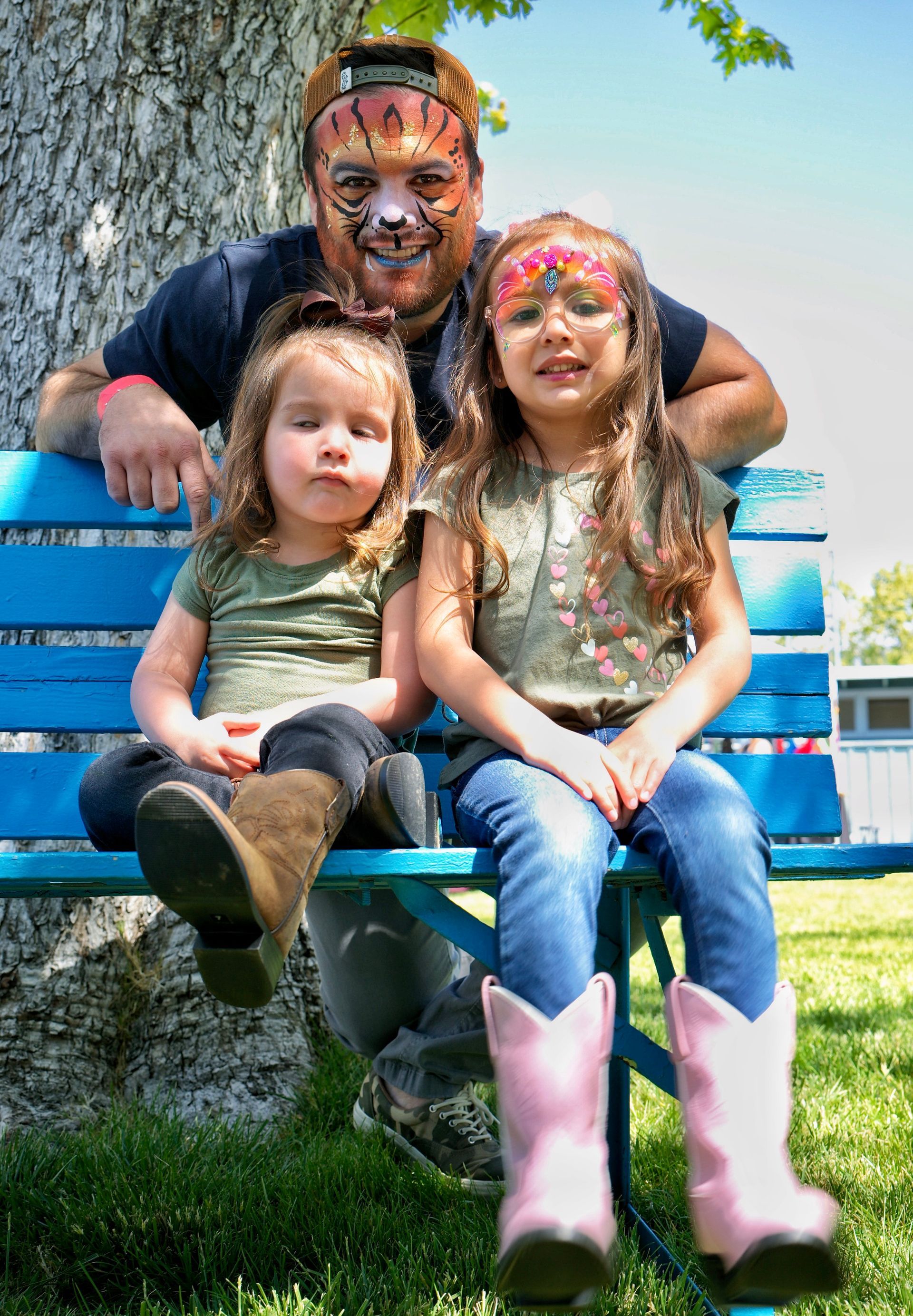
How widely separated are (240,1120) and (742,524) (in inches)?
70.8

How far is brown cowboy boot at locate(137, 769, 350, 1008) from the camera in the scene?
1.43m

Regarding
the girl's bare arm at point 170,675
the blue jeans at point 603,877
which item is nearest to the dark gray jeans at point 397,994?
the girl's bare arm at point 170,675

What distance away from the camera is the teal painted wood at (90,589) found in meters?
2.63

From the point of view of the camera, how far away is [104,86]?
3229 millimetres

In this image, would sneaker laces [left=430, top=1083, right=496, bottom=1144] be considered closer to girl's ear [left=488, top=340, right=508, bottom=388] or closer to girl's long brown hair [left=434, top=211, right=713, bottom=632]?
girl's long brown hair [left=434, top=211, right=713, bottom=632]

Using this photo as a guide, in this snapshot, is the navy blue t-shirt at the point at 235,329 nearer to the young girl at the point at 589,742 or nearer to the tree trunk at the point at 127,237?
the young girl at the point at 589,742

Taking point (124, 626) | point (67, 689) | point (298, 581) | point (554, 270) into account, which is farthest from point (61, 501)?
point (554, 270)

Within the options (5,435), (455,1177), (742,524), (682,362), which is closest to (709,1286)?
(455,1177)

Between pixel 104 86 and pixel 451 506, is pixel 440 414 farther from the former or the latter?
pixel 104 86

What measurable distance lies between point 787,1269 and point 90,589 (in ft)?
6.56

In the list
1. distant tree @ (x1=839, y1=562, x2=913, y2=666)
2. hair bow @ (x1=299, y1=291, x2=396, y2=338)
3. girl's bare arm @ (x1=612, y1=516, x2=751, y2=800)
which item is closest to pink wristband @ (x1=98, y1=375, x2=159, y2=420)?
hair bow @ (x1=299, y1=291, x2=396, y2=338)

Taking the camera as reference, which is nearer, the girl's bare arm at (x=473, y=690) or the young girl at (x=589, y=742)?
the young girl at (x=589, y=742)

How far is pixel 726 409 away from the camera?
8.75ft

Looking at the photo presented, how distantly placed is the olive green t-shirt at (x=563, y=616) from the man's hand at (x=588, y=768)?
0.17m
